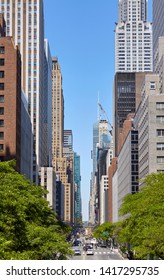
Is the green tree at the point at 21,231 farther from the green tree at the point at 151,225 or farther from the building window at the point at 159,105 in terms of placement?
the building window at the point at 159,105

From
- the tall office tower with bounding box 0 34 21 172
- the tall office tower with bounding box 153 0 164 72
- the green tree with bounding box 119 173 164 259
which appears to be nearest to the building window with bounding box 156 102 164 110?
the tall office tower with bounding box 0 34 21 172

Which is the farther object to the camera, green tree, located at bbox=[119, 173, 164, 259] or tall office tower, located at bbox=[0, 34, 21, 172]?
tall office tower, located at bbox=[0, 34, 21, 172]

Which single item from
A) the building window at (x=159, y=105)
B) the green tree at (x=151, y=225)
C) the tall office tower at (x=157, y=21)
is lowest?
the green tree at (x=151, y=225)

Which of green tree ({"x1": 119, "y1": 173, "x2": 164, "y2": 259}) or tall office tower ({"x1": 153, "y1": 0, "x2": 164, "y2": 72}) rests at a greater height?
tall office tower ({"x1": 153, "y1": 0, "x2": 164, "y2": 72})

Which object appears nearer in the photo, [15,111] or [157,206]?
[157,206]

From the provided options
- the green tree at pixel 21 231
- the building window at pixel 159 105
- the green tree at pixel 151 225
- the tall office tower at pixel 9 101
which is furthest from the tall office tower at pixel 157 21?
the green tree at pixel 21 231

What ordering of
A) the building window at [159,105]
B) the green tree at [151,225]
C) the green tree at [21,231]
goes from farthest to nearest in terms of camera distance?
the building window at [159,105] → the green tree at [151,225] → the green tree at [21,231]

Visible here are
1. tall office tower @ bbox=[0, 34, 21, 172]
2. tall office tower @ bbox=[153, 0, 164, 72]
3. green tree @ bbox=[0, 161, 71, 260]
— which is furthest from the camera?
tall office tower @ bbox=[153, 0, 164, 72]

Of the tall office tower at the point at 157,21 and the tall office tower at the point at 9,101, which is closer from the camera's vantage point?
the tall office tower at the point at 9,101

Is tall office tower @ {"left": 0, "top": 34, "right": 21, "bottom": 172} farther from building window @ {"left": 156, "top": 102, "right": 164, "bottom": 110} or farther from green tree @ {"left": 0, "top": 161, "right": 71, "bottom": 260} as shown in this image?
green tree @ {"left": 0, "top": 161, "right": 71, "bottom": 260}

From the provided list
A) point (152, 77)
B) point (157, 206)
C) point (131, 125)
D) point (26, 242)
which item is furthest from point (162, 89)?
point (26, 242)

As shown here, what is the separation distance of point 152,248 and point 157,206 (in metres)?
5.16
